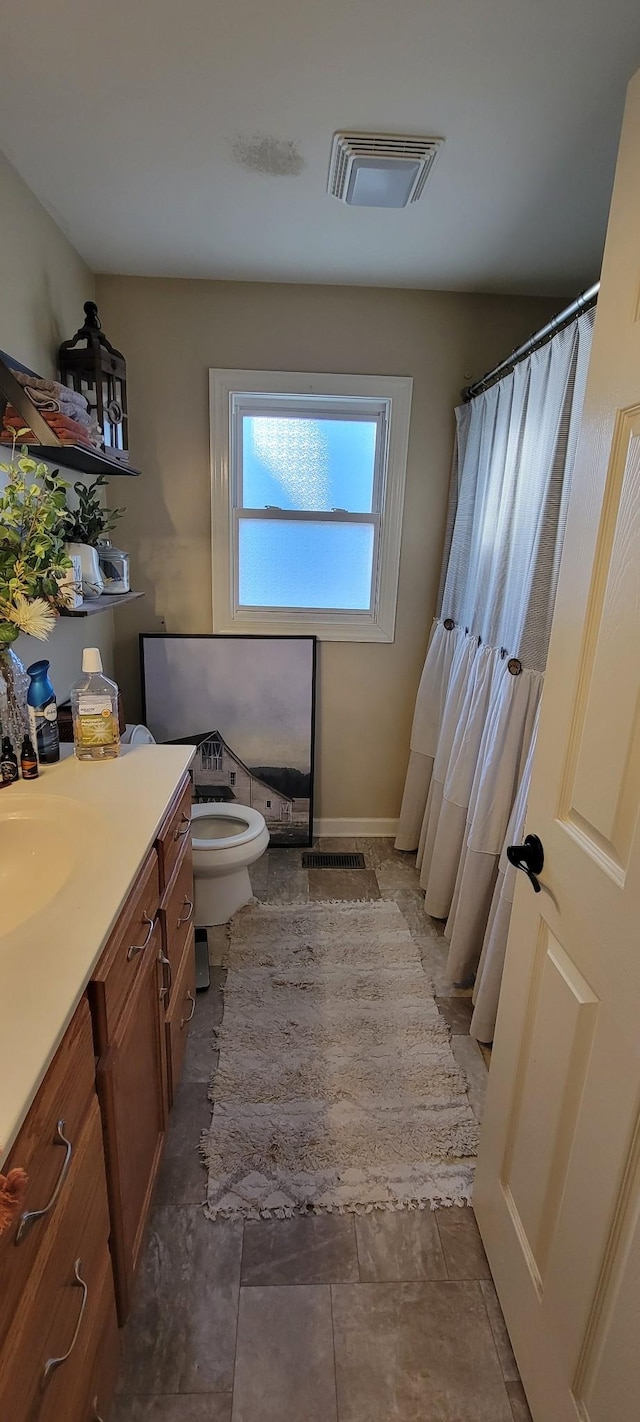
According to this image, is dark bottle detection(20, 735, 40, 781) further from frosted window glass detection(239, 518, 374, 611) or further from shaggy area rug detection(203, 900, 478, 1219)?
frosted window glass detection(239, 518, 374, 611)

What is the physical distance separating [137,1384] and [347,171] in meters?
2.69

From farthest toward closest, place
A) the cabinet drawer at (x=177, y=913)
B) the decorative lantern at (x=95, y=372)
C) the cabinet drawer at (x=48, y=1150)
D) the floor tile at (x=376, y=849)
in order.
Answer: the floor tile at (x=376, y=849), the decorative lantern at (x=95, y=372), the cabinet drawer at (x=177, y=913), the cabinet drawer at (x=48, y=1150)

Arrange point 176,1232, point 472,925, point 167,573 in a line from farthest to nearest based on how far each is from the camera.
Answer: point 167,573, point 472,925, point 176,1232

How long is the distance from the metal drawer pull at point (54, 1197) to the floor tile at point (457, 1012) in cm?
143

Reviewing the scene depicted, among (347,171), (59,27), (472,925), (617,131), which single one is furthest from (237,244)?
(472,925)

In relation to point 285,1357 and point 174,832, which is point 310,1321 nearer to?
point 285,1357

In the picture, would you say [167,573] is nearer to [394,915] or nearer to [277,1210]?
Answer: [394,915]

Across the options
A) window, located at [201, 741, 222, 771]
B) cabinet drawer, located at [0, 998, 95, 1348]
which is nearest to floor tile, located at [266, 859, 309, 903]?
window, located at [201, 741, 222, 771]

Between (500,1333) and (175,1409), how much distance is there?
617 mm

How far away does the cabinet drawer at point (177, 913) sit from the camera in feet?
4.80

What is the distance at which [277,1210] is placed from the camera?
1.46m

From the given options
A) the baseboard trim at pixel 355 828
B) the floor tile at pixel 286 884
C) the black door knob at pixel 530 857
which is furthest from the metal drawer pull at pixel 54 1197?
the baseboard trim at pixel 355 828

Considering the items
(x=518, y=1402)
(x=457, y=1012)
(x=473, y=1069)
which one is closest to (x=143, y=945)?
(x=518, y=1402)

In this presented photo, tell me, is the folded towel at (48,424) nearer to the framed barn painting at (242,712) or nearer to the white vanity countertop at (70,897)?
the white vanity countertop at (70,897)
